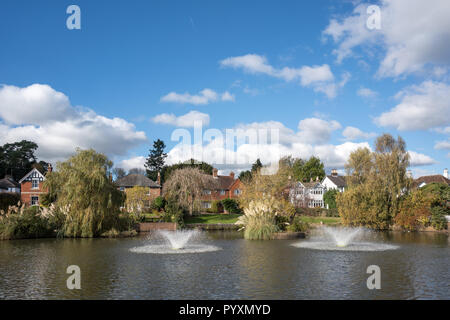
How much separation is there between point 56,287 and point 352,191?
38.6 m

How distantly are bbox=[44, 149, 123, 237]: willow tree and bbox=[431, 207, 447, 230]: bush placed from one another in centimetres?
3484

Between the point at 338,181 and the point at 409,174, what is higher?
the point at 338,181

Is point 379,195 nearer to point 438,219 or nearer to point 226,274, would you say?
point 438,219

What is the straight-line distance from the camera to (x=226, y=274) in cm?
1611

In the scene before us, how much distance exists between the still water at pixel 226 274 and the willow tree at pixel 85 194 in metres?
7.87

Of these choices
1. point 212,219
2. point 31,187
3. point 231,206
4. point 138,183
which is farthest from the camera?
point 138,183

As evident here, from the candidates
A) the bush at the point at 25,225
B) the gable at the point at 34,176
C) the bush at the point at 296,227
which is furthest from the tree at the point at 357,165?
the gable at the point at 34,176

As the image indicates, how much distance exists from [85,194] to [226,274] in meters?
20.6

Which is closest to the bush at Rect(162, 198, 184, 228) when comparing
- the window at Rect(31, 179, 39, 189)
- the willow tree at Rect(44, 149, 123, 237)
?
the willow tree at Rect(44, 149, 123, 237)

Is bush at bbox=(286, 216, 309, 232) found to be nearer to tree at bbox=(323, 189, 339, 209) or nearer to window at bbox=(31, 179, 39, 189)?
tree at bbox=(323, 189, 339, 209)

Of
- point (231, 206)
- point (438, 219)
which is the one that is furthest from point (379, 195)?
point (231, 206)

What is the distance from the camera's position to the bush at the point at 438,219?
43375mm

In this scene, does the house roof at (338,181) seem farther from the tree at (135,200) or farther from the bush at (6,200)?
the bush at (6,200)
